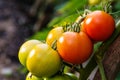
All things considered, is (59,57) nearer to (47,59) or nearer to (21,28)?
(47,59)

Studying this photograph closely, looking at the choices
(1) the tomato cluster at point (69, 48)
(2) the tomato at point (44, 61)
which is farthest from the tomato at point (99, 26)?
(2) the tomato at point (44, 61)

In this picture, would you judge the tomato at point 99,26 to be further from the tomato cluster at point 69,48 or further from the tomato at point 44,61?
the tomato at point 44,61

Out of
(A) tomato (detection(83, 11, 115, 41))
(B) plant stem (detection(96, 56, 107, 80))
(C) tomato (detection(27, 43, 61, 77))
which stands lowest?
(B) plant stem (detection(96, 56, 107, 80))

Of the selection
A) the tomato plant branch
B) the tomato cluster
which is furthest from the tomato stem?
the tomato plant branch

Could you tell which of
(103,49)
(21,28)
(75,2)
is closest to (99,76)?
(103,49)

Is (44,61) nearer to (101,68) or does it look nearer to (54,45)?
(54,45)

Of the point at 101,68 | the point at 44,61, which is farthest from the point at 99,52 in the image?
the point at 44,61

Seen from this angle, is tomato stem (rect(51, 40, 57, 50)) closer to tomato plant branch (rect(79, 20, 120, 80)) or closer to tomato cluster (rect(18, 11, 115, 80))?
tomato cluster (rect(18, 11, 115, 80))
